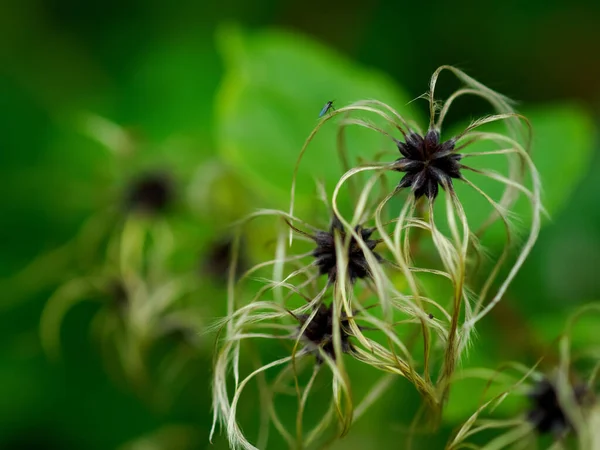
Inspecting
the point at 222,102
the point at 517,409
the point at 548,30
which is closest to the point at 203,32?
the point at 222,102

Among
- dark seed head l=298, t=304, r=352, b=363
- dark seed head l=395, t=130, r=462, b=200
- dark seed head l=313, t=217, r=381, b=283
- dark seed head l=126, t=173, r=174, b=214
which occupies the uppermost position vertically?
dark seed head l=395, t=130, r=462, b=200

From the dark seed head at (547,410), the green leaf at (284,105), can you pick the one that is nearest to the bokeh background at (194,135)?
the green leaf at (284,105)

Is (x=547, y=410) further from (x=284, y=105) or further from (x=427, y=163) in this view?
(x=284, y=105)

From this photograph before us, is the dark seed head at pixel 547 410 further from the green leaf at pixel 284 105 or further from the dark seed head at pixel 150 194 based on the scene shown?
the dark seed head at pixel 150 194

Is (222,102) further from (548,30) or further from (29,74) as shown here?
(548,30)

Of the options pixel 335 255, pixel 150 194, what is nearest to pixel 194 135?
pixel 150 194

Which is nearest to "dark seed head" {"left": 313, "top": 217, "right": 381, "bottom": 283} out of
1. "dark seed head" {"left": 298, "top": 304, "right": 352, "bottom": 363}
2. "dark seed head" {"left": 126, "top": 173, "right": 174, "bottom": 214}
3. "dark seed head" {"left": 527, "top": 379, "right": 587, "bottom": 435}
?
"dark seed head" {"left": 298, "top": 304, "right": 352, "bottom": 363}

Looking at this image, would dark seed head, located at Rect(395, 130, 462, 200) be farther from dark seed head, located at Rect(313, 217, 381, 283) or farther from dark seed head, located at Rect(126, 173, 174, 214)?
dark seed head, located at Rect(126, 173, 174, 214)
